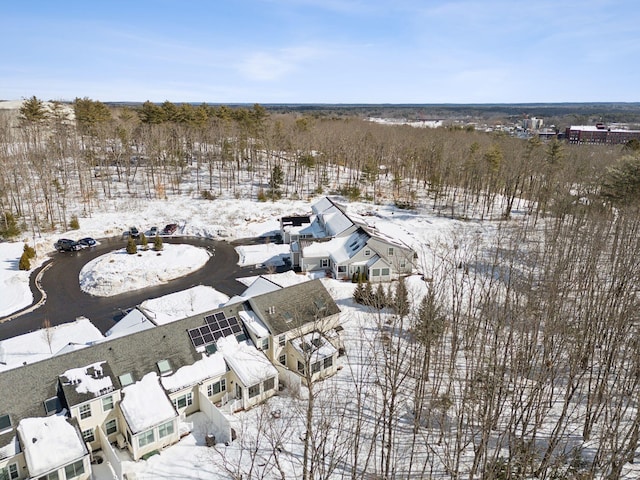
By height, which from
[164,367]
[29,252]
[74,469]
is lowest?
[74,469]

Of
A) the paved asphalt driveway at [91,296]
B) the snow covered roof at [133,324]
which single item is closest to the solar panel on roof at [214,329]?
the snow covered roof at [133,324]

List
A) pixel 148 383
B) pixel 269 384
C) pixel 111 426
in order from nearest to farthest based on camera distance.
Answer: pixel 111 426
pixel 148 383
pixel 269 384

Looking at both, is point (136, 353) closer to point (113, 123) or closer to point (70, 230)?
point (70, 230)

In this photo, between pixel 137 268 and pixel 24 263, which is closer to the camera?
pixel 24 263

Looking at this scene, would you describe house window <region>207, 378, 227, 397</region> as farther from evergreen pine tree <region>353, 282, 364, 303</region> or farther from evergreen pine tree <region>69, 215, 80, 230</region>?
evergreen pine tree <region>69, 215, 80, 230</region>

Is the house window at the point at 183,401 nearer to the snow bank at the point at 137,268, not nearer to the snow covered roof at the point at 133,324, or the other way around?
the snow covered roof at the point at 133,324

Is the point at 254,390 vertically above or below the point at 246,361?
below

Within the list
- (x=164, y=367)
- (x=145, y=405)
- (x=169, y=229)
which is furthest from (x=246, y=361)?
(x=169, y=229)

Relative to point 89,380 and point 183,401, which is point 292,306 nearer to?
point 183,401

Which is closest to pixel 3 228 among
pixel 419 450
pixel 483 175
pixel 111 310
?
pixel 111 310
